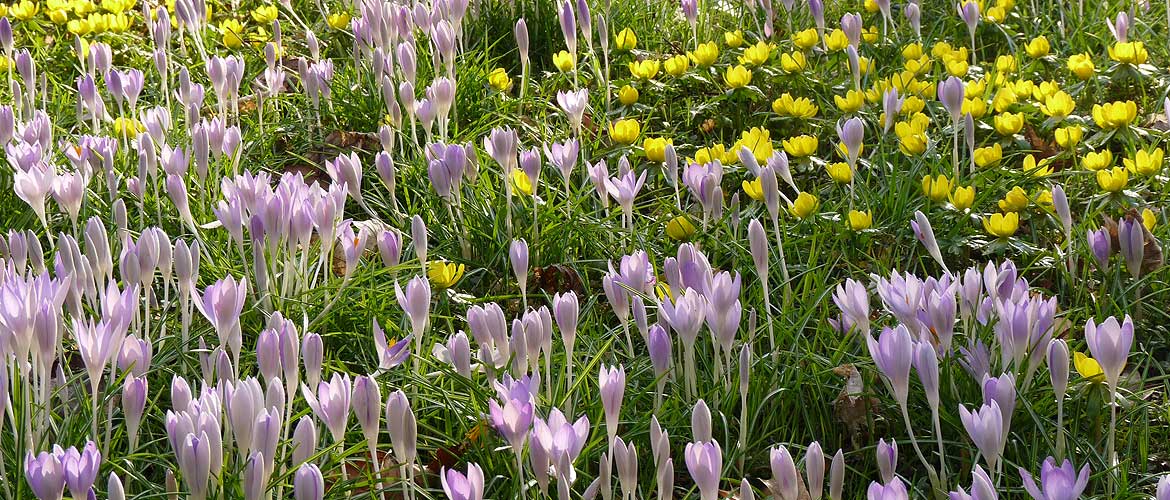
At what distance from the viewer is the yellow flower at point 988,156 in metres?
3.08

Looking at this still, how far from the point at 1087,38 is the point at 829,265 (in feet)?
6.69

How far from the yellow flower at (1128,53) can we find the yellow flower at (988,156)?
800 millimetres

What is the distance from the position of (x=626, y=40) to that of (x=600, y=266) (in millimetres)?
1508

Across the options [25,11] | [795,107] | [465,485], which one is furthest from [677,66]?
[25,11]

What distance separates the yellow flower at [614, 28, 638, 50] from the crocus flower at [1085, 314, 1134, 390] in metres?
2.66

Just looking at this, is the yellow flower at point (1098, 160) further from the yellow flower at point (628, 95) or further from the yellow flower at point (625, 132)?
the yellow flower at point (628, 95)

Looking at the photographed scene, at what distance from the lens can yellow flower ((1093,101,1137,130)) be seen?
3.17m

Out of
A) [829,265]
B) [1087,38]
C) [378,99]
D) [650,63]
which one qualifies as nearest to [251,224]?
[829,265]

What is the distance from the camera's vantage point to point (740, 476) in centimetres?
215

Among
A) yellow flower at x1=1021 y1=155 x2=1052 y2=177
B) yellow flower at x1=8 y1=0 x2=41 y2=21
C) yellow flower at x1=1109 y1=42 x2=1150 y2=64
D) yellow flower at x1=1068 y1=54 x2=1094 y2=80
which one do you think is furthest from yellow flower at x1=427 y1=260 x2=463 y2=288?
yellow flower at x1=8 y1=0 x2=41 y2=21

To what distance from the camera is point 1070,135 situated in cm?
311

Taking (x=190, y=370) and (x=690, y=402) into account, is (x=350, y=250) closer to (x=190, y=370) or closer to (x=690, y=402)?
(x=190, y=370)

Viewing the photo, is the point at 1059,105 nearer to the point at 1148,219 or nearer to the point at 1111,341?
the point at 1148,219

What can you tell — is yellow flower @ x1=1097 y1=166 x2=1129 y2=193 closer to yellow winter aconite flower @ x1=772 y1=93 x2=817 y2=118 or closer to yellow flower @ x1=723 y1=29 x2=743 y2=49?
yellow winter aconite flower @ x1=772 y1=93 x2=817 y2=118
